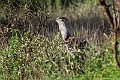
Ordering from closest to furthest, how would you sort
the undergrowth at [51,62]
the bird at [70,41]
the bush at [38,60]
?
the undergrowth at [51,62] → the bush at [38,60] → the bird at [70,41]

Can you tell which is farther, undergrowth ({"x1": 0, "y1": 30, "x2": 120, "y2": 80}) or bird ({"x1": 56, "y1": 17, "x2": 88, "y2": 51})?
bird ({"x1": 56, "y1": 17, "x2": 88, "y2": 51})

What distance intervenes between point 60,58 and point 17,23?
10.1 ft

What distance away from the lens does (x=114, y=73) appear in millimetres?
6574

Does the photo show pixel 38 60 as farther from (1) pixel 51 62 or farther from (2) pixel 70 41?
(2) pixel 70 41

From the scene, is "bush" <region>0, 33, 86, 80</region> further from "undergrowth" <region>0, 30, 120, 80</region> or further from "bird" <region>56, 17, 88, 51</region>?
"bird" <region>56, 17, 88, 51</region>

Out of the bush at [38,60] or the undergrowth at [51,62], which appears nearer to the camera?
the undergrowth at [51,62]

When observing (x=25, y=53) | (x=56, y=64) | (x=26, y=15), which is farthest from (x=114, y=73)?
(x=26, y=15)

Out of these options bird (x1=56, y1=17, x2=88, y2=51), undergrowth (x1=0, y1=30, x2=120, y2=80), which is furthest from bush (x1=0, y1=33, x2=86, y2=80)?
bird (x1=56, y1=17, x2=88, y2=51)

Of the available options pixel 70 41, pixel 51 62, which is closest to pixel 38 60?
pixel 51 62

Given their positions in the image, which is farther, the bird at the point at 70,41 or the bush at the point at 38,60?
the bird at the point at 70,41

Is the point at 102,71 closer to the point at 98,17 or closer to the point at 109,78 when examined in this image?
the point at 109,78

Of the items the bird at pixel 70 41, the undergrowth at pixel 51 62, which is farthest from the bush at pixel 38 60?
the bird at pixel 70 41

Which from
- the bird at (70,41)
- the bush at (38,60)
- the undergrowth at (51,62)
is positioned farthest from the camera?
the bird at (70,41)

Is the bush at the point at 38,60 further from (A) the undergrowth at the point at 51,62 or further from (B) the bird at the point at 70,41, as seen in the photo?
(B) the bird at the point at 70,41
